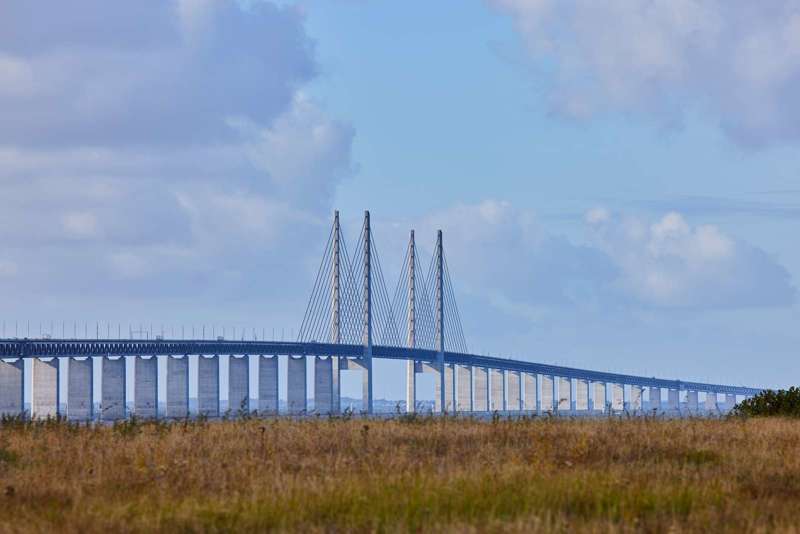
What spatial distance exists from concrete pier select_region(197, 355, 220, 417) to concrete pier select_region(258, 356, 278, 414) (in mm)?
5143

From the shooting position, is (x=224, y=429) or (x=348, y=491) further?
(x=224, y=429)

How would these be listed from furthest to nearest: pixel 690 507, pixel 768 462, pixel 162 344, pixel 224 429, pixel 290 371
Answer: pixel 290 371 → pixel 162 344 → pixel 224 429 → pixel 768 462 → pixel 690 507

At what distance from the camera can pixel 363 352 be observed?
521ft

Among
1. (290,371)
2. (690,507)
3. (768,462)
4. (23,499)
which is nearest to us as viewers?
(690,507)

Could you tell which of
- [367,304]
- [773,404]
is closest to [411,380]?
[367,304]

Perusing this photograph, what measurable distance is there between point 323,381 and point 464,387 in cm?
4327

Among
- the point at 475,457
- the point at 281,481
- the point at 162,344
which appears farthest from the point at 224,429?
the point at 162,344

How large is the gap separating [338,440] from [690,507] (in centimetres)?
868

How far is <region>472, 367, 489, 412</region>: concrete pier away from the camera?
190 metres

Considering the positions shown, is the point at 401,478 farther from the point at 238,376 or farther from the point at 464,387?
the point at 464,387

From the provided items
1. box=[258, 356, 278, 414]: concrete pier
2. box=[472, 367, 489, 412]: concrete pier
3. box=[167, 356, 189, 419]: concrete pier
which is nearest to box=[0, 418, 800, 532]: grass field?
box=[167, 356, 189, 419]: concrete pier

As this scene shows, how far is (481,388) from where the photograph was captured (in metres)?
194

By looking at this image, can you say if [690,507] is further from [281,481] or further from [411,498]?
[281,481]

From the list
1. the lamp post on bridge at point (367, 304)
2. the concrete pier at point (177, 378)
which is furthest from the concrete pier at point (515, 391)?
the concrete pier at point (177, 378)
